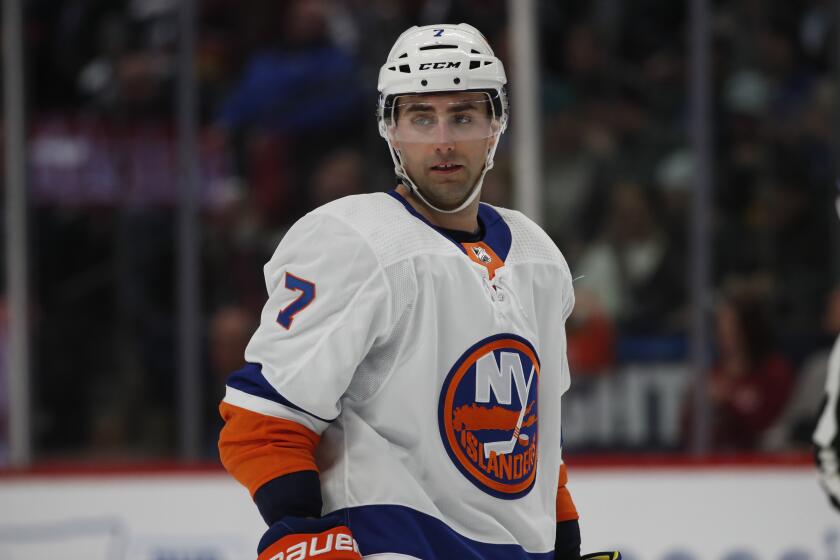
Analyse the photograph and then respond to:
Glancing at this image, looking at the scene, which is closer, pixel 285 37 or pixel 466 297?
pixel 466 297

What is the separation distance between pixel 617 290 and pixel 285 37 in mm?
1450

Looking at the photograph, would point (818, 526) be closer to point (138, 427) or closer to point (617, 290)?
point (617, 290)

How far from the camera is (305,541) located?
5.65 feet

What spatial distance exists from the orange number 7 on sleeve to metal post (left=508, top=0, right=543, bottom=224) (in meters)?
2.90

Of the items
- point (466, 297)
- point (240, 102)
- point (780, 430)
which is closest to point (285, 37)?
point (240, 102)

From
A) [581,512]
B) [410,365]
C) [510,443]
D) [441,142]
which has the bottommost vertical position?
[581,512]

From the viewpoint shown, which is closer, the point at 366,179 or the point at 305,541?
the point at 305,541

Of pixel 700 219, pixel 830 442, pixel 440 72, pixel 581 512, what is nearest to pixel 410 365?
pixel 440 72

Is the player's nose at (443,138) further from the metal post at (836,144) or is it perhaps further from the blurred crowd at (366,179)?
the metal post at (836,144)

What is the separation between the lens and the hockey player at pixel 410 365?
176cm

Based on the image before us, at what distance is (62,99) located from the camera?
16.5 ft

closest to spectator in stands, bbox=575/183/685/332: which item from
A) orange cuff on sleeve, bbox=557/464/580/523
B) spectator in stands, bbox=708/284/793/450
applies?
spectator in stands, bbox=708/284/793/450

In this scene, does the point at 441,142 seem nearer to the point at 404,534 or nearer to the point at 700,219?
the point at 404,534

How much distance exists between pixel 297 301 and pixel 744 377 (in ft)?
10.1
